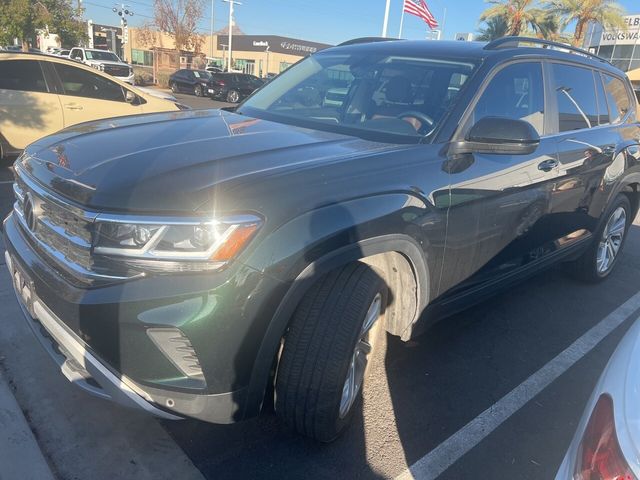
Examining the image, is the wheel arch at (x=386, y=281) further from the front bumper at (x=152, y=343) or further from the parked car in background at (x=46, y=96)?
the parked car in background at (x=46, y=96)

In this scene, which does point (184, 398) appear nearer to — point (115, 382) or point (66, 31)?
point (115, 382)

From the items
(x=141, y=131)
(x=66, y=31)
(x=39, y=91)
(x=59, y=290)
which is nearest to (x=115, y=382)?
(x=59, y=290)

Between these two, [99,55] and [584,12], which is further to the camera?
[99,55]

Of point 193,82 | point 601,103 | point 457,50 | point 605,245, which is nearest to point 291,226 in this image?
point 457,50

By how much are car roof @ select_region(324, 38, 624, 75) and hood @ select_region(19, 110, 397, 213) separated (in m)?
1.03

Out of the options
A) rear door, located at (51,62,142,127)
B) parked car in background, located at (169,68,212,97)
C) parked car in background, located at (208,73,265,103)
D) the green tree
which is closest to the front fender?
rear door, located at (51,62,142,127)

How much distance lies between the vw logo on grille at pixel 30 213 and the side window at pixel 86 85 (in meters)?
5.91

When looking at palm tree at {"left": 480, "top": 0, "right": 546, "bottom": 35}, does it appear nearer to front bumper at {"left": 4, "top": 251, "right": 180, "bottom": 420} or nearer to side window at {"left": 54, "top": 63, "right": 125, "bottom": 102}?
side window at {"left": 54, "top": 63, "right": 125, "bottom": 102}

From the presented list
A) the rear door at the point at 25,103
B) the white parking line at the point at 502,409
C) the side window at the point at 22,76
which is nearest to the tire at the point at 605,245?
the white parking line at the point at 502,409

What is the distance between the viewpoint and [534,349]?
3584 mm

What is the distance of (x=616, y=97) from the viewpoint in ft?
15.2

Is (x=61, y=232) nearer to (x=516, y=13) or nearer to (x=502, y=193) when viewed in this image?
(x=502, y=193)

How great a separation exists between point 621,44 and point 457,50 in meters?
40.3

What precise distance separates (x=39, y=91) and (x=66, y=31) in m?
23.9
